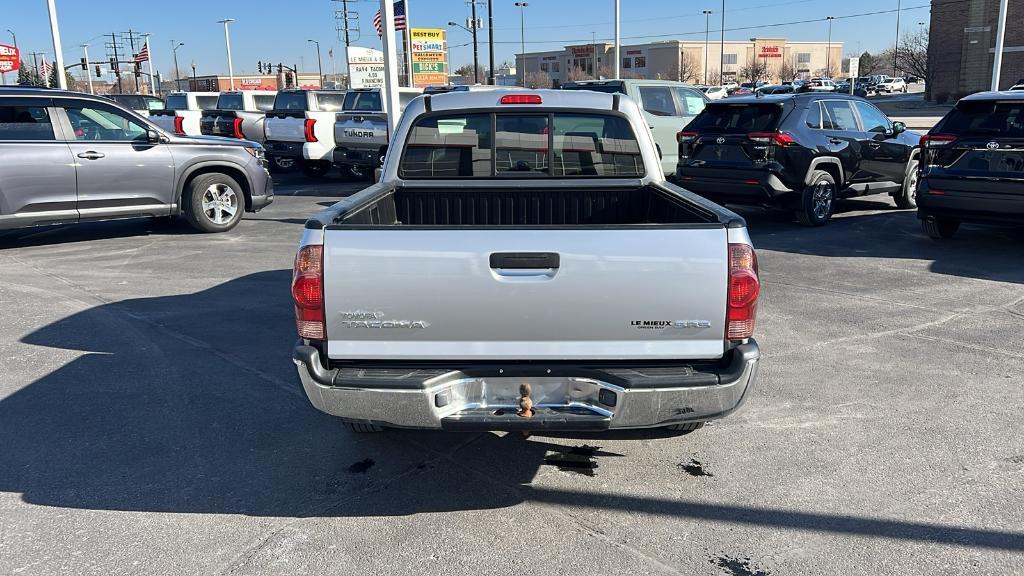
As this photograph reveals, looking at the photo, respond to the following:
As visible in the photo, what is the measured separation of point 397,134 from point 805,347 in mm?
3489

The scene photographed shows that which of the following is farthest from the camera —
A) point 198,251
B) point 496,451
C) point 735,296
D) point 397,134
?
point 198,251

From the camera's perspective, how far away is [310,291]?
3473mm

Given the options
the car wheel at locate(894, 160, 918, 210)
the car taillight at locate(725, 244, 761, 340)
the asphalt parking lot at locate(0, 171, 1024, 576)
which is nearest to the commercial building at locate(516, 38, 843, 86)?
the car wheel at locate(894, 160, 918, 210)

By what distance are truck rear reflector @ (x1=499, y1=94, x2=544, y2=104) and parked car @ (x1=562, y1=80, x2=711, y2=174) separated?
31.1 feet

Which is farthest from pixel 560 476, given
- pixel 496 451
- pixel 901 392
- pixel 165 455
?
pixel 901 392

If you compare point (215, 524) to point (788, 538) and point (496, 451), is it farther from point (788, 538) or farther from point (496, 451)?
point (788, 538)

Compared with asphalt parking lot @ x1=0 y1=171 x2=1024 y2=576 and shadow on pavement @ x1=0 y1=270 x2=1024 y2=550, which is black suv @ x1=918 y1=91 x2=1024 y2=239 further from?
shadow on pavement @ x1=0 y1=270 x2=1024 y2=550

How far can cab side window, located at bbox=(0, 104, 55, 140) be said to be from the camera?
972cm

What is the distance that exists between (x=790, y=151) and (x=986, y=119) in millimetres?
2238

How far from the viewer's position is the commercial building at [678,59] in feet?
346

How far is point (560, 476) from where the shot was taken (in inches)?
163

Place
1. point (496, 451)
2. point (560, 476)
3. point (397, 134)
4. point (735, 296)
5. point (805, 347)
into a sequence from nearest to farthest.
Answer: point (735, 296) < point (560, 476) < point (496, 451) < point (397, 134) < point (805, 347)

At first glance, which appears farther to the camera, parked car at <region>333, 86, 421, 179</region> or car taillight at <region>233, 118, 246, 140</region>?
car taillight at <region>233, 118, 246, 140</region>

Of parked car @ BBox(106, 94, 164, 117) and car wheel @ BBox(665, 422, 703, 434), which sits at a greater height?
parked car @ BBox(106, 94, 164, 117)
